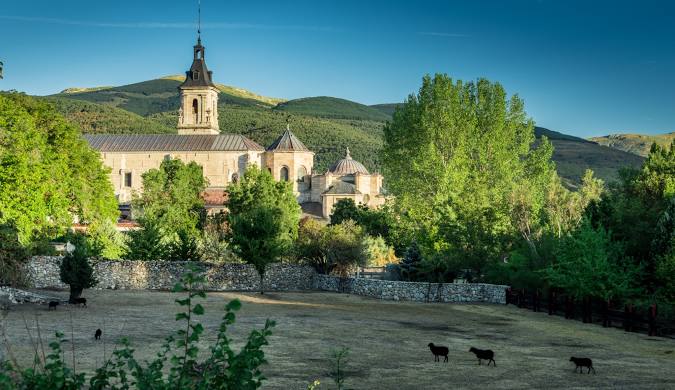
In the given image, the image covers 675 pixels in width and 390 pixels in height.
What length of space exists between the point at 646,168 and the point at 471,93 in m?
14.7

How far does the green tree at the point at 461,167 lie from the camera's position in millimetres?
41344

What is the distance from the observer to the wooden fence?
24344mm

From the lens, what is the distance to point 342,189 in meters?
95.4

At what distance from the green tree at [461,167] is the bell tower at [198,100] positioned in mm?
60070

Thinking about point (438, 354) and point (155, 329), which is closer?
point (438, 354)

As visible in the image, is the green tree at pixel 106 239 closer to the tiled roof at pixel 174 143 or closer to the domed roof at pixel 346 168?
the tiled roof at pixel 174 143

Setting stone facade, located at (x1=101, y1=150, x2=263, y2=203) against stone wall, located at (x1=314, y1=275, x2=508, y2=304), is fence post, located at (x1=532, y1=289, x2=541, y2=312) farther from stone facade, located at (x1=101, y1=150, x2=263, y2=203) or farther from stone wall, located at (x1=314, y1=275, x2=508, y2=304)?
stone facade, located at (x1=101, y1=150, x2=263, y2=203)

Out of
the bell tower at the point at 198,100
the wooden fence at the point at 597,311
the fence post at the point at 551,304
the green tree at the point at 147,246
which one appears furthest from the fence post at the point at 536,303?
the bell tower at the point at 198,100

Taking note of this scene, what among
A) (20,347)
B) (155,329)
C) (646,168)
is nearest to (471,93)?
Answer: (646,168)

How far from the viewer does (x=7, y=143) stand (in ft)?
128

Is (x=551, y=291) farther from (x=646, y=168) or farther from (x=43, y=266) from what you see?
(x=43, y=266)

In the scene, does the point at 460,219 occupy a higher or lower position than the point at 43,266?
higher

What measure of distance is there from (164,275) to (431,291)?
48.0 feet

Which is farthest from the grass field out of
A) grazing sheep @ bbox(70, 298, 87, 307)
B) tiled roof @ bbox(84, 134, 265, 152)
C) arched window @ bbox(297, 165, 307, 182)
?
tiled roof @ bbox(84, 134, 265, 152)
